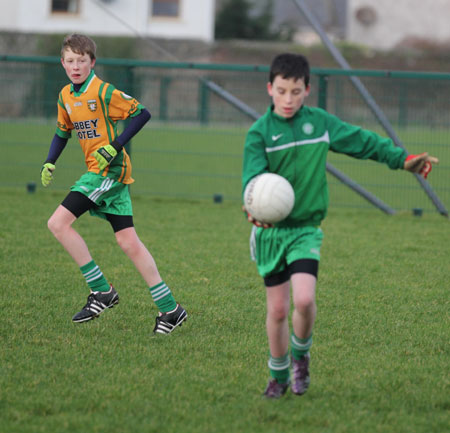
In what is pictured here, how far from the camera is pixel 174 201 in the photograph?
39.1 feet

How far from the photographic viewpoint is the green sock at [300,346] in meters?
4.07

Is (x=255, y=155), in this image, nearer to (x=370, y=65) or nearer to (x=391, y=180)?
(x=391, y=180)

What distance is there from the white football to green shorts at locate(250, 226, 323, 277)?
0.18 metres

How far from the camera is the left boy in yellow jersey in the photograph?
5.31 meters

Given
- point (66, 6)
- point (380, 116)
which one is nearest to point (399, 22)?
point (66, 6)

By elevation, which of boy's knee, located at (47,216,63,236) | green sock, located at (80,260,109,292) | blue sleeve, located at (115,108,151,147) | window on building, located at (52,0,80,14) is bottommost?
green sock, located at (80,260,109,292)

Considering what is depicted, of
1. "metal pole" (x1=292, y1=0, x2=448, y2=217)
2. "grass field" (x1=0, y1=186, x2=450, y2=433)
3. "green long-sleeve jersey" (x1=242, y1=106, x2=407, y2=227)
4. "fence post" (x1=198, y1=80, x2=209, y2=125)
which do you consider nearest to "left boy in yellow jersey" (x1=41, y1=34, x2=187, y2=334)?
"grass field" (x1=0, y1=186, x2=450, y2=433)

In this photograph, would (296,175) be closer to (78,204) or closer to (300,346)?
(300,346)

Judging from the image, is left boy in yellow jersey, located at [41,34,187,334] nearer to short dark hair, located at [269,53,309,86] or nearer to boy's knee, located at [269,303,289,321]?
boy's knee, located at [269,303,289,321]

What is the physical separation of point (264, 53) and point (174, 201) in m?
30.6

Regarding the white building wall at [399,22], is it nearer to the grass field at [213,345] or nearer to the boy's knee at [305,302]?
the grass field at [213,345]

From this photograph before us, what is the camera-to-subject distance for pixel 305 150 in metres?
4.01

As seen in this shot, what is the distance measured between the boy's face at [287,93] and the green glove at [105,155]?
1.57 m

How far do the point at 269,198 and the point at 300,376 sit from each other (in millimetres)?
978
